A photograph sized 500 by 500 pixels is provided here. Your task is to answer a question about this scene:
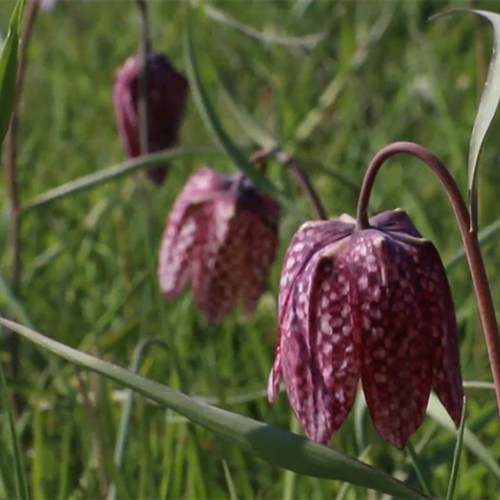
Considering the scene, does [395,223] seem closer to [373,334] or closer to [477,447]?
[373,334]

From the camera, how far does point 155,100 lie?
2117 mm

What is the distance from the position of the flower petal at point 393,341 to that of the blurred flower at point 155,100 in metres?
1.12

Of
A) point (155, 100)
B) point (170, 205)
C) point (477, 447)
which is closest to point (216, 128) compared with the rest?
point (477, 447)

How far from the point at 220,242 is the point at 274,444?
801 mm

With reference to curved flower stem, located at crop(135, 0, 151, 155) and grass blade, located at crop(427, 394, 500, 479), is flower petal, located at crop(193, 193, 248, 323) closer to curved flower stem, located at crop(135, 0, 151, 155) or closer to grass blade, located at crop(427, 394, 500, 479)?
curved flower stem, located at crop(135, 0, 151, 155)

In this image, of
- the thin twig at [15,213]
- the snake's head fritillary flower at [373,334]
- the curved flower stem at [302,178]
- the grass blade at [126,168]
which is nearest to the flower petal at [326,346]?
the snake's head fritillary flower at [373,334]

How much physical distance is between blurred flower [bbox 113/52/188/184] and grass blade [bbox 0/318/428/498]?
1.27 meters

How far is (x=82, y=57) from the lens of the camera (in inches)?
158

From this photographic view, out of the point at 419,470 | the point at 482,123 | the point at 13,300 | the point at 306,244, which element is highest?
the point at 482,123

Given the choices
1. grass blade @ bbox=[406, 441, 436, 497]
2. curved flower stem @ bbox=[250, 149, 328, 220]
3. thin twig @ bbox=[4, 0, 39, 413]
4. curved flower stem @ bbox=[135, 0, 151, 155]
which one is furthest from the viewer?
curved flower stem @ bbox=[135, 0, 151, 155]

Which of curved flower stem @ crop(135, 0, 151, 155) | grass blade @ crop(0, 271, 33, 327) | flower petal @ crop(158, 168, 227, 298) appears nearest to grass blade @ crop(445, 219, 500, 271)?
flower petal @ crop(158, 168, 227, 298)

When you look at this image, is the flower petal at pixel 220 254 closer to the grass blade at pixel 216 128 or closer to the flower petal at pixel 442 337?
the grass blade at pixel 216 128

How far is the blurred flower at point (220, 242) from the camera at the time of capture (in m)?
1.67

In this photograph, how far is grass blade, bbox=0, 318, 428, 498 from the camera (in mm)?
877
